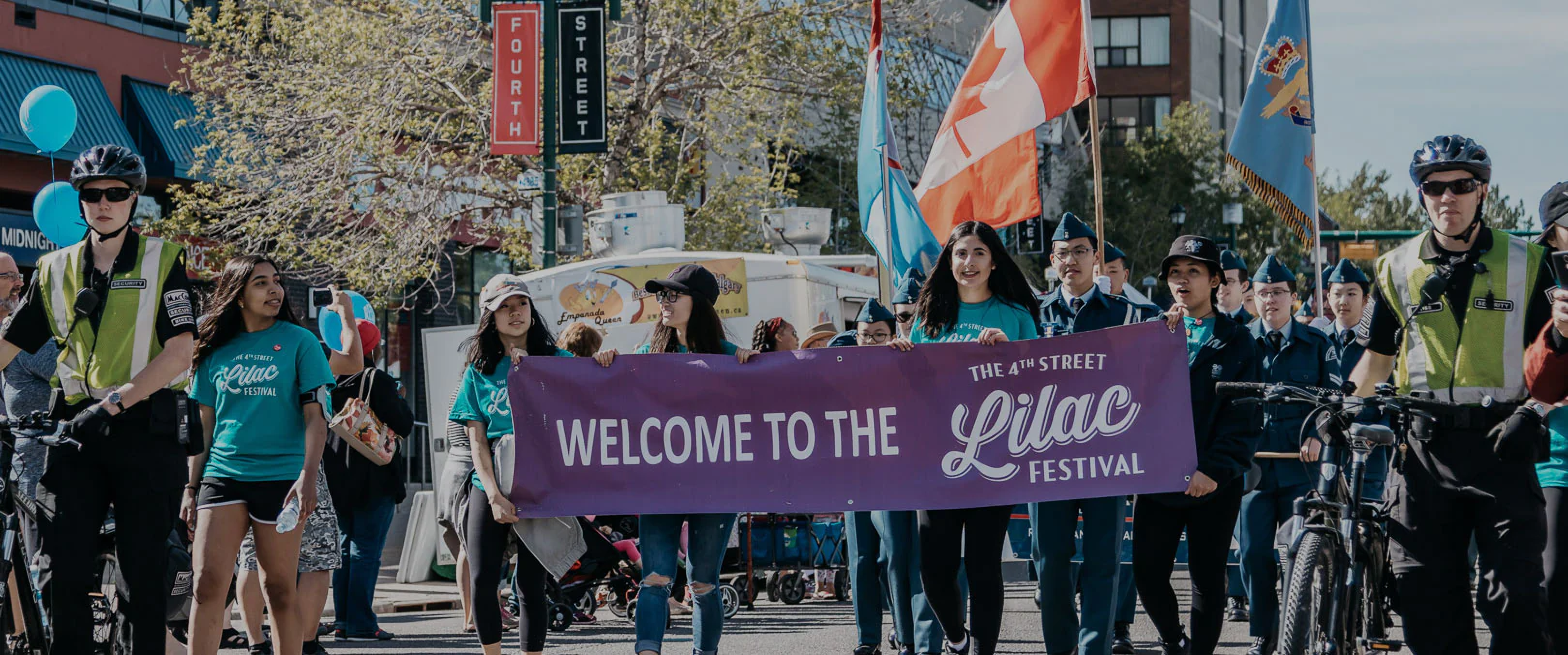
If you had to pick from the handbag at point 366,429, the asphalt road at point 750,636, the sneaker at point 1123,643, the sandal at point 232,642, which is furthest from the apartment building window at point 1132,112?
the sandal at point 232,642

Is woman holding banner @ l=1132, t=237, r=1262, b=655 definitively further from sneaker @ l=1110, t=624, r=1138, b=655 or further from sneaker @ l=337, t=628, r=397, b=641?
sneaker @ l=337, t=628, r=397, b=641

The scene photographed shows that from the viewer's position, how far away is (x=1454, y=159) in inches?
247

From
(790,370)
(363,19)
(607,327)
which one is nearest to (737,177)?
(363,19)

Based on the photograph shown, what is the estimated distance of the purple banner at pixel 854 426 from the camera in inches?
306

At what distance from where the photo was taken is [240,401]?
7.45 meters

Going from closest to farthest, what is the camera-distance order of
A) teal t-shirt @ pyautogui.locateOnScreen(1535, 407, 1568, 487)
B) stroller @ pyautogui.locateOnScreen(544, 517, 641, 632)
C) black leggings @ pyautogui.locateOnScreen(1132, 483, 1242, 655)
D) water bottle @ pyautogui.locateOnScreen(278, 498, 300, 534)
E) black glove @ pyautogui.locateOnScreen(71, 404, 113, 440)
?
teal t-shirt @ pyautogui.locateOnScreen(1535, 407, 1568, 487) → black glove @ pyautogui.locateOnScreen(71, 404, 113, 440) → water bottle @ pyautogui.locateOnScreen(278, 498, 300, 534) → black leggings @ pyautogui.locateOnScreen(1132, 483, 1242, 655) → stroller @ pyautogui.locateOnScreen(544, 517, 641, 632)

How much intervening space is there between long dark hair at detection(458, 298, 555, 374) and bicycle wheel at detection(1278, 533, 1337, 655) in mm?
3290

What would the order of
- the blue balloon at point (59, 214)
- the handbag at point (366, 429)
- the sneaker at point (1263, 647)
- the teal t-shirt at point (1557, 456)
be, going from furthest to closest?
1. the blue balloon at point (59, 214)
2. the handbag at point (366, 429)
3. the sneaker at point (1263, 647)
4. the teal t-shirt at point (1557, 456)

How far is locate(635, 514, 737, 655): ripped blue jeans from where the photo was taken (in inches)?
299

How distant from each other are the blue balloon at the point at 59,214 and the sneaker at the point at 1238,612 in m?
8.59

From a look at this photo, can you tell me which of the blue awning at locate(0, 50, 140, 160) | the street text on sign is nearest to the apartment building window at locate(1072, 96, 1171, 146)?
the blue awning at locate(0, 50, 140, 160)

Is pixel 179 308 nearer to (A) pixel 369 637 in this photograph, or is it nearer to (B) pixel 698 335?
(B) pixel 698 335

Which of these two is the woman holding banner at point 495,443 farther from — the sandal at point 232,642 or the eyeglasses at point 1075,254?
the sandal at point 232,642

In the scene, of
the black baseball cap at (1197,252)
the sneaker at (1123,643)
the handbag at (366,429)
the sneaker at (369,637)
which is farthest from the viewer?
the sneaker at (369,637)
